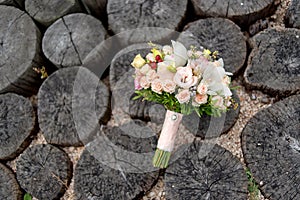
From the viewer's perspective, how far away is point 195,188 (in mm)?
1775

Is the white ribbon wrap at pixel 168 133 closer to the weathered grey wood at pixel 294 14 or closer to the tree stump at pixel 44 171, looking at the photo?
the tree stump at pixel 44 171

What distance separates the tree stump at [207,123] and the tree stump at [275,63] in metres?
0.16

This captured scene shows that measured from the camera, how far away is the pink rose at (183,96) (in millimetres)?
1621

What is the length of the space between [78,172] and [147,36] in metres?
0.76

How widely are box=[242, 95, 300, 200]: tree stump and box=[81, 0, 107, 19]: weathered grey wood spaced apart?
107cm

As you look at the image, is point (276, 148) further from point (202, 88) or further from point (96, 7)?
point (96, 7)

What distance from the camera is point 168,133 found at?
1874 mm

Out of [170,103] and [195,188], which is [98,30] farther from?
[195,188]

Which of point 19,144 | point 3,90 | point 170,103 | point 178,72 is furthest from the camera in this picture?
point 3,90

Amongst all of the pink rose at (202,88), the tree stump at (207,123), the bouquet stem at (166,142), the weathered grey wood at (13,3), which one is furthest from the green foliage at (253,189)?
the weathered grey wood at (13,3)

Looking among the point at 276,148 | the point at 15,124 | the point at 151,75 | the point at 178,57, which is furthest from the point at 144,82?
the point at 15,124

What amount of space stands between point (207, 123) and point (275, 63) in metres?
0.43

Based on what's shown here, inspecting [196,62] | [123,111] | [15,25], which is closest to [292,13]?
[196,62]

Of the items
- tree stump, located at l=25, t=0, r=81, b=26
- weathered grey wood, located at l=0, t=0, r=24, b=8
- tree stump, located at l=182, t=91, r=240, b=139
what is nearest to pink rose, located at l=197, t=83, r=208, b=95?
tree stump, located at l=182, t=91, r=240, b=139
